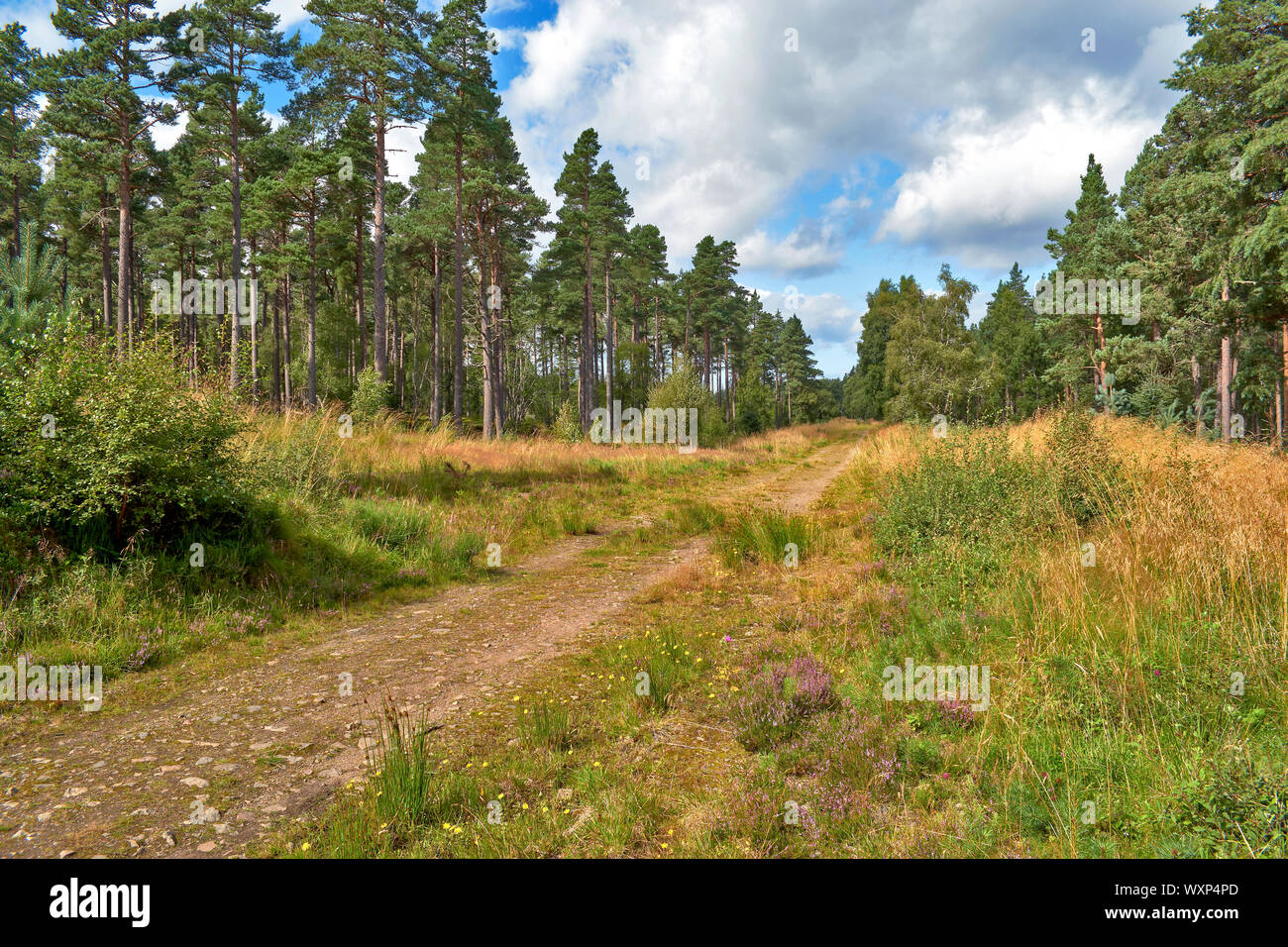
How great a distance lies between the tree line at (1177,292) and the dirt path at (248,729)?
31.1ft

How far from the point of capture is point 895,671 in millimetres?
4539

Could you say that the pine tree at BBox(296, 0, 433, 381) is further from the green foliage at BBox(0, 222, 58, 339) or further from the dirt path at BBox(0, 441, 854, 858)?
the dirt path at BBox(0, 441, 854, 858)

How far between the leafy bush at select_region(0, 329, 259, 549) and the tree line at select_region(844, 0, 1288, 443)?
1193 cm

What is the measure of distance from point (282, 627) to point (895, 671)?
20.0ft

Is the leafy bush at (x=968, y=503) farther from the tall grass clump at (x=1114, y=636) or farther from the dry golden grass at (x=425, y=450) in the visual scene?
the dry golden grass at (x=425, y=450)

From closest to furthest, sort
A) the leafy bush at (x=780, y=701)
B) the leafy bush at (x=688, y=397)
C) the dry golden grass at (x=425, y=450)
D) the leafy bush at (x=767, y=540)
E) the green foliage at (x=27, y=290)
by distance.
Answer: the leafy bush at (x=780, y=701) → the green foliage at (x=27, y=290) → the leafy bush at (x=767, y=540) → the dry golden grass at (x=425, y=450) → the leafy bush at (x=688, y=397)

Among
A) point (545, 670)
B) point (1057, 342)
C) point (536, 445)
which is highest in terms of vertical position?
point (1057, 342)

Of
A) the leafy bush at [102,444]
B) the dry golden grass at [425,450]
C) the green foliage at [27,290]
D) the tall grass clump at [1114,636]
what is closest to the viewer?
the tall grass clump at [1114,636]

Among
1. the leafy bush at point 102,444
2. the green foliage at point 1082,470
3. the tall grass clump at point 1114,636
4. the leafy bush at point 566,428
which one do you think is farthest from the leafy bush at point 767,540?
the leafy bush at point 566,428

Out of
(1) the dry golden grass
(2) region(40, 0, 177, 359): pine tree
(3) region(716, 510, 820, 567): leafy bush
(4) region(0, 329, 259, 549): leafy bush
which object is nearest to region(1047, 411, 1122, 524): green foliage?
(3) region(716, 510, 820, 567): leafy bush

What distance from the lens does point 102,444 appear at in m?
5.97

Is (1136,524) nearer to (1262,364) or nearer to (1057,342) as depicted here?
(1262,364)

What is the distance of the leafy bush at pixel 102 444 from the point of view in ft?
19.0
